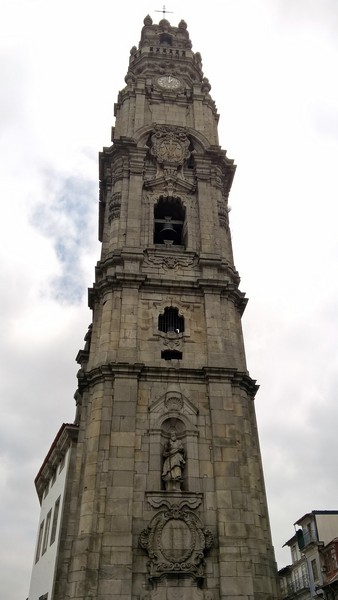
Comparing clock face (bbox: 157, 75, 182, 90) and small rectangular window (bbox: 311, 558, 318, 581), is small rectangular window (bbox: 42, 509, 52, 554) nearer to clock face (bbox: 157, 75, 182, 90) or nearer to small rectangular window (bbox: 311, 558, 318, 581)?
small rectangular window (bbox: 311, 558, 318, 581)

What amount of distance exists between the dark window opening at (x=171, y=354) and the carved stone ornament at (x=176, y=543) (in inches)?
210

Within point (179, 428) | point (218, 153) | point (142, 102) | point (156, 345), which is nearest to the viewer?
point (179, 428)

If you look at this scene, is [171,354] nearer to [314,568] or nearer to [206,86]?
[206,86]

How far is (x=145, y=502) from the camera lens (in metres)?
16.6

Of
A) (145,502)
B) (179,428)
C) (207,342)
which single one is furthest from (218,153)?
(145,502)

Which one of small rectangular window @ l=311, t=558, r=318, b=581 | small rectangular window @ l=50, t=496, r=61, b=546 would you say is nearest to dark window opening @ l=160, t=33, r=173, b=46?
small rectangular window @ l=50, t=496, r=61, b=546

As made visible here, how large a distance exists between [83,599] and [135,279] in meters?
10.8

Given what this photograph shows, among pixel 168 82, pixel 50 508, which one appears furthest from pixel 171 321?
pixel 168 82

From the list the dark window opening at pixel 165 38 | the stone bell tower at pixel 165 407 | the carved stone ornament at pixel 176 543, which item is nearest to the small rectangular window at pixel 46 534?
the stone bell tower at pixel 165 407

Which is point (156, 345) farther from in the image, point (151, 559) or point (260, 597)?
point (260, 597)

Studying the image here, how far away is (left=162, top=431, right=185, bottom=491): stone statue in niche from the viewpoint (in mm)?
17016

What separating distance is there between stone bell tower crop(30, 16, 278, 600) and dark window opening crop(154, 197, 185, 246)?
64 mm

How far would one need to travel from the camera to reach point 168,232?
24.7m

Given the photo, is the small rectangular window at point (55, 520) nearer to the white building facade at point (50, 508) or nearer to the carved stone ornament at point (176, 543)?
the white building facade at point (50, 508)
